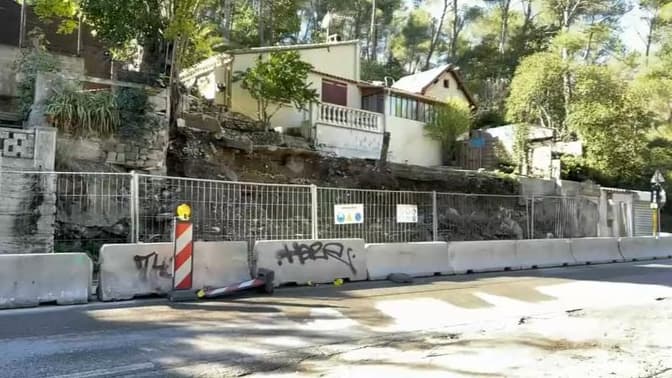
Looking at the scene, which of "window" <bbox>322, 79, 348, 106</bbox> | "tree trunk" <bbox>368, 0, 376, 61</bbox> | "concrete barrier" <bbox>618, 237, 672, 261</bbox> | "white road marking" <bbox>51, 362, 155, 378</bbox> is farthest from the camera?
"tree trunk" <bbox>368, 0, 376, 61</bbox>

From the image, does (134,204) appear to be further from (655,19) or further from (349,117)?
(655,19)

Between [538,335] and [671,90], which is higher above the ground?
[671,90]

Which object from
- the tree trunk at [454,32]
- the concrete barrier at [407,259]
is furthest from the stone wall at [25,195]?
the tree trunk at [454,32]

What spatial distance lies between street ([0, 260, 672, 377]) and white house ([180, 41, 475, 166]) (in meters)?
13.1

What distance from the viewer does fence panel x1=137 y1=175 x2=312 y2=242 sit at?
36.7ft

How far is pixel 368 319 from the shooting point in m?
7.48

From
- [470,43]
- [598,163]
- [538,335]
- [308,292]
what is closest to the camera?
[538,335]

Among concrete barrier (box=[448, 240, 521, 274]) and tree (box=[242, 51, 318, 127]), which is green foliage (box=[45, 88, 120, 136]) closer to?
tree (box=[242, 51, 318, 127])

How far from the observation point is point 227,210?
1152 cm

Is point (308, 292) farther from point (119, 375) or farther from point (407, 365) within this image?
point (119, 375)

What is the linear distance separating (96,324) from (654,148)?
29.9 meters

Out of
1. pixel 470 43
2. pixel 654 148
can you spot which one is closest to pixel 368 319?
pixel 654 148

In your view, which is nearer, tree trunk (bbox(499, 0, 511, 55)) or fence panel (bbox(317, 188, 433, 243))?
fence panel (bbox(317, 188, 433, 243))

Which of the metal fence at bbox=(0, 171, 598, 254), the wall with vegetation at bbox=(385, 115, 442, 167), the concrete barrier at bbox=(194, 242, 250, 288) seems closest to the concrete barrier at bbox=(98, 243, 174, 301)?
the concrete barrier at bbox=(194, 242, 250, 288)
